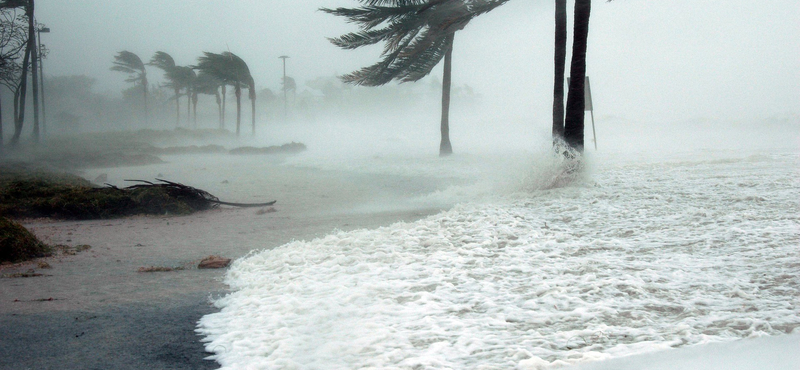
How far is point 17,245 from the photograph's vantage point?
4953 millimetres

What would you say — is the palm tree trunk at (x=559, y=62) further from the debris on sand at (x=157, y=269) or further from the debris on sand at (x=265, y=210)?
the debris on sand at (x=157, y=269)

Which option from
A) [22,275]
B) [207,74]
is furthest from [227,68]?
[22,275]

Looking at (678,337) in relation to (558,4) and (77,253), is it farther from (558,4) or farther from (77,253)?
(558,4)

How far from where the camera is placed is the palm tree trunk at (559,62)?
941cm

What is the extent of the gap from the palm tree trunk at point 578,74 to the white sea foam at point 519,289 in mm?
2932

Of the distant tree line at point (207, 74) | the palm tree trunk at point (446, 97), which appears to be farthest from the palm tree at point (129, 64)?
the palm tree trunk at point (446, 97)

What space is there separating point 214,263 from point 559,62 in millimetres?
7550

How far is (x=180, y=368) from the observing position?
244 centimetres

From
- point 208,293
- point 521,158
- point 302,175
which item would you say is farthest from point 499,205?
point 302,175

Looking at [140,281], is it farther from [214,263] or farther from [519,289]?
[519,289]

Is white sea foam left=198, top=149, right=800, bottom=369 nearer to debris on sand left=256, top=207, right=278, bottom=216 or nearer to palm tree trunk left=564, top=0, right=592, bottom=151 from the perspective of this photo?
palm tree trunk left=564, top=0, right=592, bottom=151

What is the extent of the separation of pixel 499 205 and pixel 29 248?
4.84 metres

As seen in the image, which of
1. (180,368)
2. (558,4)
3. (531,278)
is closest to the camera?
(180,368)

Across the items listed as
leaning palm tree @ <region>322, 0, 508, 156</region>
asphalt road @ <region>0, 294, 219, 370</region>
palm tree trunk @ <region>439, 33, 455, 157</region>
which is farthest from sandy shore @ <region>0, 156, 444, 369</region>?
palm tree trunk @ <region>439, 33, 455, 157</region>
